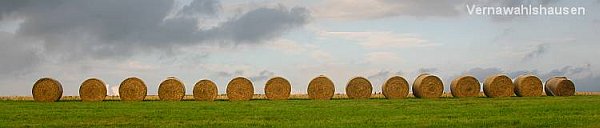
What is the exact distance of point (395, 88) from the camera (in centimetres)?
3784

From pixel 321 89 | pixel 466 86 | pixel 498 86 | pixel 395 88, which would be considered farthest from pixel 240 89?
pixel 498 86

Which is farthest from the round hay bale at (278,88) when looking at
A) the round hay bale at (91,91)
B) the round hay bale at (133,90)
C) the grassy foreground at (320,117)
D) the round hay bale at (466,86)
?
the grassy foreground at (320,117)

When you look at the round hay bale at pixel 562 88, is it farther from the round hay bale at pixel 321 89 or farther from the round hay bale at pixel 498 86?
the round hay bale at pixel 321 89

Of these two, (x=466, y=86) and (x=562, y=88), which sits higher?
(x=466, y=86)

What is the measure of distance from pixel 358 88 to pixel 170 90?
8262 mm

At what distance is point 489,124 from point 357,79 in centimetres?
1905

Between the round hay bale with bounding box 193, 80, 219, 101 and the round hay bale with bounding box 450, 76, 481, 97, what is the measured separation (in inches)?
419

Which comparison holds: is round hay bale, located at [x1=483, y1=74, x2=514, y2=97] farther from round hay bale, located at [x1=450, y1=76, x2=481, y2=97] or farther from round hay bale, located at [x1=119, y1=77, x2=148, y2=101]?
round hay bale, located at [x1=119, y1=77, x2=148, y2=101]

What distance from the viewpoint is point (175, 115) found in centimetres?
2348

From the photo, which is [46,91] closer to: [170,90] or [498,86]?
[170,90]

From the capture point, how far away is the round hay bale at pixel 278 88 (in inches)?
1460

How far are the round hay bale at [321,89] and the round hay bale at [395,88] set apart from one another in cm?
238

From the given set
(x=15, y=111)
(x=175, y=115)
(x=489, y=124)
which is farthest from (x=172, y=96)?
(x=489, y=124)

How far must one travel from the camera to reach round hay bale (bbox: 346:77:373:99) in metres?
37.9
